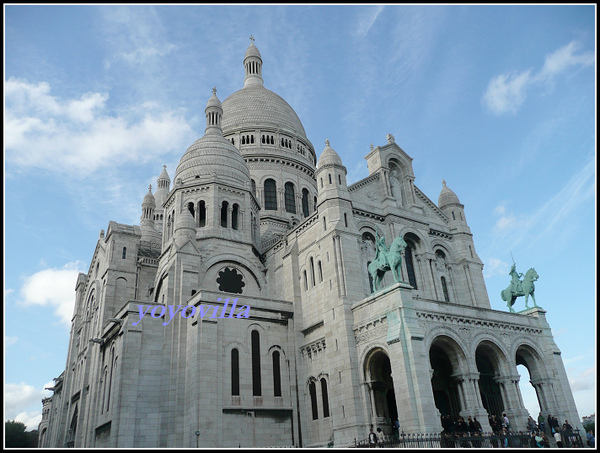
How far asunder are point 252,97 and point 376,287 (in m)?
37.8

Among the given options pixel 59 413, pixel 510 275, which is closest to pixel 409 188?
pixel 510 275

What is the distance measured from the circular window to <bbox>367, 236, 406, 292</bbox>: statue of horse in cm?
1283

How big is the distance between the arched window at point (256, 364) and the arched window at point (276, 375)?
1220 millimetres

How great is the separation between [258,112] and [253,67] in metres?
13.7

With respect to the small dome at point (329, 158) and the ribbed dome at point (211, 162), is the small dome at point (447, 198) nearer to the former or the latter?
the small dome at point (329, 158)

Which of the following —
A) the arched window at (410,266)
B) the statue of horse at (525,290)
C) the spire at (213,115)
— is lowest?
the statue of horse at (525,290)

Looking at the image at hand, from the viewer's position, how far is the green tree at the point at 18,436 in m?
62.4

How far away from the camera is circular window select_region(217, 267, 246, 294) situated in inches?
1550

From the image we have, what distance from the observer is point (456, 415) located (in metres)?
32.5

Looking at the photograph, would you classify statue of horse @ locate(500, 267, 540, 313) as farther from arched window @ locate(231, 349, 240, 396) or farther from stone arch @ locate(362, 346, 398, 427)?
arched window @ locate(231, 349, 240, 396)

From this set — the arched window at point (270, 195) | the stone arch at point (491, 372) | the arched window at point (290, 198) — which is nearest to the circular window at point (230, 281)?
the arched window at point (270, 195)

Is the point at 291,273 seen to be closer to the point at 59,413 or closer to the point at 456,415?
the point at 456,415

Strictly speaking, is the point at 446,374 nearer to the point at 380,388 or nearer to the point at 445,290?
the point at 380,388

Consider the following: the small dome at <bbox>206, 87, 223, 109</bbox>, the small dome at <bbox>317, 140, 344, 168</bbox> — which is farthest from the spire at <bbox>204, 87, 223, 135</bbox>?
the small dome at <bbox>317, 140, 344, 168</bbox>
